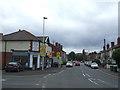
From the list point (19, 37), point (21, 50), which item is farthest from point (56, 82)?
point (19, 37)

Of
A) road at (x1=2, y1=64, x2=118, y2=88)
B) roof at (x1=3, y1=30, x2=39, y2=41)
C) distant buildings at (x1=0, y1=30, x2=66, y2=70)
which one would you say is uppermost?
roof at (x1=3, y1=30, x2=39, y2=41)

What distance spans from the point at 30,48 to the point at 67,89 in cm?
2630

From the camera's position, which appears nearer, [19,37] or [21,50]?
[21,50]

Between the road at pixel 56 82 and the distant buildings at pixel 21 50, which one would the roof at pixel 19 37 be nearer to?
the distant buildings at pixel 21 50

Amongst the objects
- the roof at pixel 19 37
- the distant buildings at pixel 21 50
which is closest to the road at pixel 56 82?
the distant buildings at pixel 21 50

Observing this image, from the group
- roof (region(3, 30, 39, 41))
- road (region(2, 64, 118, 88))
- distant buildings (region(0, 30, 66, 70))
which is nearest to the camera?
road (region(2, 64, 118, 88))

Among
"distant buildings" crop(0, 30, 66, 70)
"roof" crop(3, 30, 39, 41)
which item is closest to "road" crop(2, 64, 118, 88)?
"distant buildings" crop(0, 30, 66, 70)

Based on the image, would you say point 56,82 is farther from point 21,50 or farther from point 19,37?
point 19,37

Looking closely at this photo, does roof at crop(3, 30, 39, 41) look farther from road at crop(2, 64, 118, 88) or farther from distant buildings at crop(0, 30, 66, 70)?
road at crop(2, 64, 118, 88)

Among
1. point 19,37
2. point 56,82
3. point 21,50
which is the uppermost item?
point 19,37

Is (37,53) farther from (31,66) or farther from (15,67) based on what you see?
(15,67)

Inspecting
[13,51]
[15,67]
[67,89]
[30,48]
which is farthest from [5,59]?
[67,89]

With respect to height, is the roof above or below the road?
above

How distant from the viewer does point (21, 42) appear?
3847 centimetres
